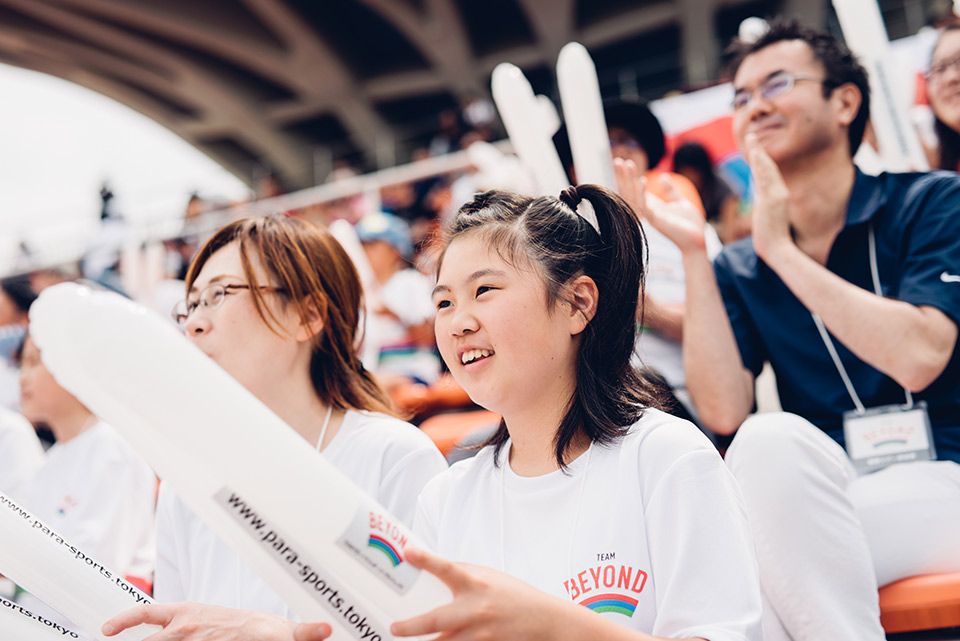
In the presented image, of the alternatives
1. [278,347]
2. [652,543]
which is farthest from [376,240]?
[652,543]

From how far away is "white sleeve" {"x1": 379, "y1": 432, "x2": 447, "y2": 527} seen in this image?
65.6 inches

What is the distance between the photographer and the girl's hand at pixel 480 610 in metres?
0.79

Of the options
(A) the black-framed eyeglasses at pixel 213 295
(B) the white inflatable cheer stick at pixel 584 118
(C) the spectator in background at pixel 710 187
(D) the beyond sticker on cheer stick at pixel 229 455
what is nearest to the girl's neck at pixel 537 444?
(D) the beyond sticker on cheer stick at pixel 229 455

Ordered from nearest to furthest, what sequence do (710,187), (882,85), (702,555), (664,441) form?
(702,555) < (664,441) < (882,85) < (710,187)

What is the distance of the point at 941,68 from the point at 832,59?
57 cm

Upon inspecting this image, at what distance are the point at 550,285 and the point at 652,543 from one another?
0.45 m

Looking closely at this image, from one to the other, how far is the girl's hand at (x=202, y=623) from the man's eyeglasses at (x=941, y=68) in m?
2.40

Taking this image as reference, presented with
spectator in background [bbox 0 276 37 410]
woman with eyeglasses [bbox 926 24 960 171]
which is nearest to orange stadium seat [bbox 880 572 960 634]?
woman with eyeglasses [bbox 926 24 960 171]

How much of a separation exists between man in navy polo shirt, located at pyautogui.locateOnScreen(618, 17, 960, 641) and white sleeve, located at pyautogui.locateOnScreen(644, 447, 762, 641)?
32 centimetres

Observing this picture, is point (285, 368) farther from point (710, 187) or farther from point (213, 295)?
point (710, 187)

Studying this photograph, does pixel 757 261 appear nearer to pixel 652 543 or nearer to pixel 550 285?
pixel 550 285

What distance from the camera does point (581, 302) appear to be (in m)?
1.38

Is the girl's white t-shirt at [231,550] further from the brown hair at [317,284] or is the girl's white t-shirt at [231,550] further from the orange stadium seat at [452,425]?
the orange stadium seat at [452,425]

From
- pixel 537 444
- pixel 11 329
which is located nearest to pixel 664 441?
pixel 537 444
